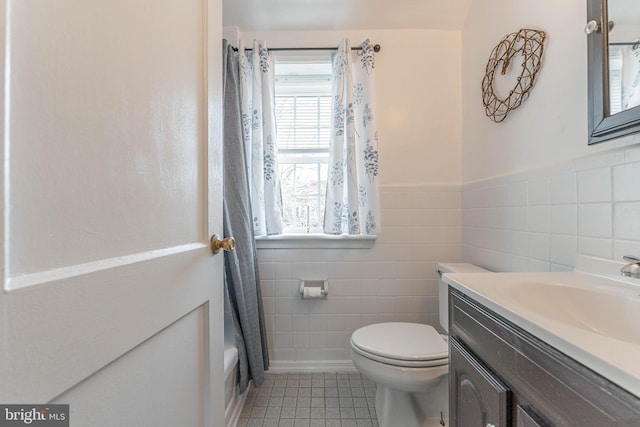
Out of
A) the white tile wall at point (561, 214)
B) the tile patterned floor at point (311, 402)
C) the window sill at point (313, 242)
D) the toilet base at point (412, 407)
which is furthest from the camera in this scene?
the window sill at point (313, 242)

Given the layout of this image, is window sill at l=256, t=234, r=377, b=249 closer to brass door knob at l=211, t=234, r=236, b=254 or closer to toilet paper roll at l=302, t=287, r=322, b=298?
toilet paper roll at l=302, t=287, r=322, b=298

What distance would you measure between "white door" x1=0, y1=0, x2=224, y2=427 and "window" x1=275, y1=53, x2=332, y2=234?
1.13 metres

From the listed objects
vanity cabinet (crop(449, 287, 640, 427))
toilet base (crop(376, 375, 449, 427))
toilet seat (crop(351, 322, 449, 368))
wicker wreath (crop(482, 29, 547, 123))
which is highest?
wicker wreath (crop(482, 29, 547, 123))

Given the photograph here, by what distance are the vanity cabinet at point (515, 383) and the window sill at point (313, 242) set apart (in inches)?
35.9

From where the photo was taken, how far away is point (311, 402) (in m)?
1.50

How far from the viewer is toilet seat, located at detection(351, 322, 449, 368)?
1121 mm

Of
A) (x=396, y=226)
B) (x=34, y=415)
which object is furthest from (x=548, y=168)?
(x=34, y=415)

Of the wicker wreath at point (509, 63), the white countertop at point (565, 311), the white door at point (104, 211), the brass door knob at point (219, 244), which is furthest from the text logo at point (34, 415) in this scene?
the wicker wreath at point (509, 63)

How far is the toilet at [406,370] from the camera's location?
1115 mm

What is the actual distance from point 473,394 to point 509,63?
139cm

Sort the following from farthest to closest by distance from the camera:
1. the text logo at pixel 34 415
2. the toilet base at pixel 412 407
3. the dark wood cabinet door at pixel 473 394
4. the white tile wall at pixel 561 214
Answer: the toilet base at pixel 412 407 < the white tile wall at pixel 561 214 < the dark wood cabinet door at pixel 473 394 < the text logo at pixel 34 415

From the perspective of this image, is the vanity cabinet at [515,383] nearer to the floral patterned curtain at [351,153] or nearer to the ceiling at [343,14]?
the floral patterned curtain at [351,153]

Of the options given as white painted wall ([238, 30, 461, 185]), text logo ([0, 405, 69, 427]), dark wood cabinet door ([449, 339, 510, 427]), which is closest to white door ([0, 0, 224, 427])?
text logo ([0, 405, 69, 427])

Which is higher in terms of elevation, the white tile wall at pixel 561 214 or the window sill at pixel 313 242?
the white tile wall at pixel 561 214
